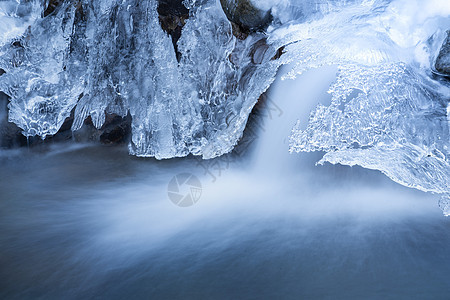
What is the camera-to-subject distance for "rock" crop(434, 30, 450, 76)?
2254 mm

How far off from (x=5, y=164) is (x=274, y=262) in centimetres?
332

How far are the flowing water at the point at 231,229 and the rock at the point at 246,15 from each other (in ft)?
2.28

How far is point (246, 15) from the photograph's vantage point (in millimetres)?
3004

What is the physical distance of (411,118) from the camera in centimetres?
250

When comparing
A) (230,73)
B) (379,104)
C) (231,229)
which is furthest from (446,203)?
(230,73)

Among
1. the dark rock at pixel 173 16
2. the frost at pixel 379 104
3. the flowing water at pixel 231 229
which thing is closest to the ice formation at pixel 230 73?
the frost at pixel 379 104

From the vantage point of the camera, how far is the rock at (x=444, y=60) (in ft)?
7.39

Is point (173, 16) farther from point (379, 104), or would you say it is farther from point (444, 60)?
point (444, 60)

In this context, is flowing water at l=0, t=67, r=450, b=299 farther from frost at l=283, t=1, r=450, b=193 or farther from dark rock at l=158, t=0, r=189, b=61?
dark rock at l=158, t=0, r=189, b=61

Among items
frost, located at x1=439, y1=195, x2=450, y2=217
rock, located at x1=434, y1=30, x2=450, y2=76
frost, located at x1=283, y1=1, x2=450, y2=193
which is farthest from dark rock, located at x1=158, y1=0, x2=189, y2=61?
frost, located at x1=439, y1=195, x2=450, y2=217

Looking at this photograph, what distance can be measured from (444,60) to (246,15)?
58.8 inches

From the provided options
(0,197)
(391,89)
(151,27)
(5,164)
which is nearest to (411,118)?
(391,89)

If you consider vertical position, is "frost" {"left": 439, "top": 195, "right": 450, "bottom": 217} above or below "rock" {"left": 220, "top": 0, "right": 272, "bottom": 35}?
below

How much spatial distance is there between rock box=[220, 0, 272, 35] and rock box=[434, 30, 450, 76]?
1288mm
